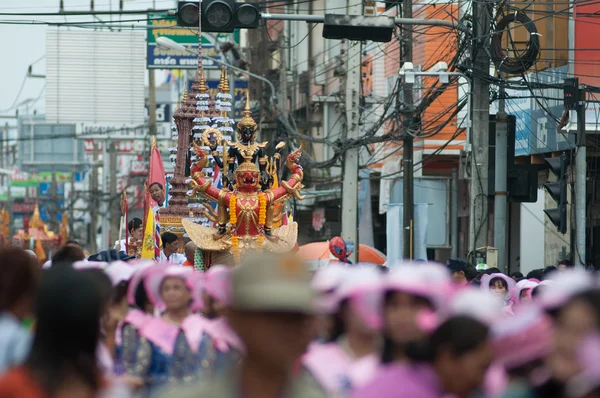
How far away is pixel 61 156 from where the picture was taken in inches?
3620

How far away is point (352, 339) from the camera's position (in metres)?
6.25

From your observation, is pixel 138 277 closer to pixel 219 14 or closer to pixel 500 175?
pixel 219 14

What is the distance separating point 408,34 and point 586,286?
774 inches

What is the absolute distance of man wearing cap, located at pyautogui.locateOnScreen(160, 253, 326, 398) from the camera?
12.2 feet

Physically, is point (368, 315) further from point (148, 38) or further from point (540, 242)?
point (148, 38)

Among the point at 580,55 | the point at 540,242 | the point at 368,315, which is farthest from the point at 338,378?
the point at 540,242

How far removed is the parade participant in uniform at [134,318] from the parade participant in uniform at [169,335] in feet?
0.18

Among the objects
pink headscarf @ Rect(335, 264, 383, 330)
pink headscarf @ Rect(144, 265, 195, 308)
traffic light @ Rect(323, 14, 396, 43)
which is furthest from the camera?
traffic light @ Rect(323, 14, 396, 43)

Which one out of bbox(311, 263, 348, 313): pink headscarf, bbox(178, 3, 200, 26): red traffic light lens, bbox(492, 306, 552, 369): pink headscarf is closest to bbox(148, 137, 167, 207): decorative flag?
bbox(178, 3, 200, 26): red traffic light lens

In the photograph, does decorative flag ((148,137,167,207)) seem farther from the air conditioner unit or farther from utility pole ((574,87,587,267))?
the air conditioner unit

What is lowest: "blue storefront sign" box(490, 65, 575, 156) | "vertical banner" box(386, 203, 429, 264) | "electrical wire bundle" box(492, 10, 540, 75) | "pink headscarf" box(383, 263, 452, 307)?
"vertical banner" box(386, 203, 429, 264)

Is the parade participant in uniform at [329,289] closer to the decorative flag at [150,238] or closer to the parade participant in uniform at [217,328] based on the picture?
the parade participant in uniform at [217,328]

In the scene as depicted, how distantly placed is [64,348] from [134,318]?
3477 millimetres

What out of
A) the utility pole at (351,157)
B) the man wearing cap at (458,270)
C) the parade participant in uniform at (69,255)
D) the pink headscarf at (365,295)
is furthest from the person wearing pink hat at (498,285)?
the utility pole at (351,157)
